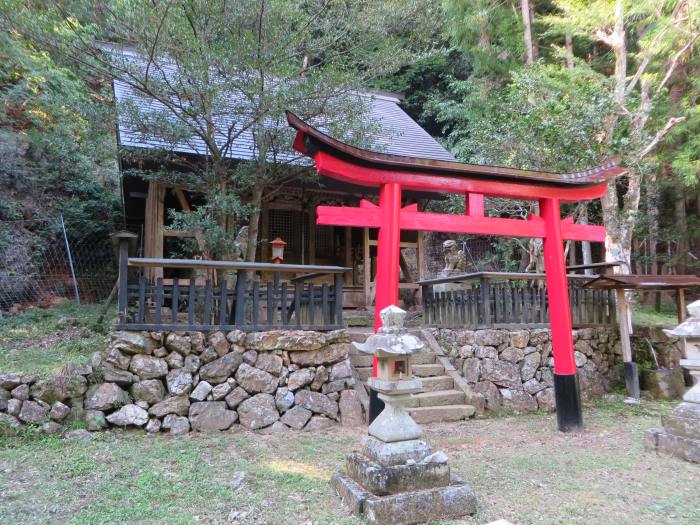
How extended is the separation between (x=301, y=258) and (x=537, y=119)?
6.47 metres

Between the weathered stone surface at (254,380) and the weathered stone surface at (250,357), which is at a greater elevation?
the weathered stone surface at (250,357)

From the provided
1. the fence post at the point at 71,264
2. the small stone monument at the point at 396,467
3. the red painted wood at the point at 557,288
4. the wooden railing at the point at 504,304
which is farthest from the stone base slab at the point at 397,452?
the fence post at the point at 71,264

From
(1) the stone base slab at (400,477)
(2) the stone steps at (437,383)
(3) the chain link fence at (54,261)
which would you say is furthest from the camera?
(3) the chain link fence at (54,261)

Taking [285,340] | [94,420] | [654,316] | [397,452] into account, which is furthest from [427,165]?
[654,316]

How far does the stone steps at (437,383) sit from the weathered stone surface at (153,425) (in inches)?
147

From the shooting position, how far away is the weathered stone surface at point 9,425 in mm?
4676

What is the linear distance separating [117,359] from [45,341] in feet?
7.99

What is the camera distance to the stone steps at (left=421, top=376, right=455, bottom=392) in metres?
6.96

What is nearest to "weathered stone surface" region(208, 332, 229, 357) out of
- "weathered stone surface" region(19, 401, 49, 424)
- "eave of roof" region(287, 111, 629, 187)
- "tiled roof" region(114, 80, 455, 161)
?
"weathered stone surface" region(19, 401, 49, 424)

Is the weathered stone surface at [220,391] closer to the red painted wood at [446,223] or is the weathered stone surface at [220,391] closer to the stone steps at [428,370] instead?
the red painted wood at [446,223]

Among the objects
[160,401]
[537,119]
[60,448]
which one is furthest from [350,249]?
[60,448]

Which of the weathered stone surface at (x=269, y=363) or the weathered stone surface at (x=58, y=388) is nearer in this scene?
the weathered stone surface at (x=58, y=388)

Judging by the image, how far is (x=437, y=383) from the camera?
7.02m

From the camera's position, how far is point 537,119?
9094 millimetres
